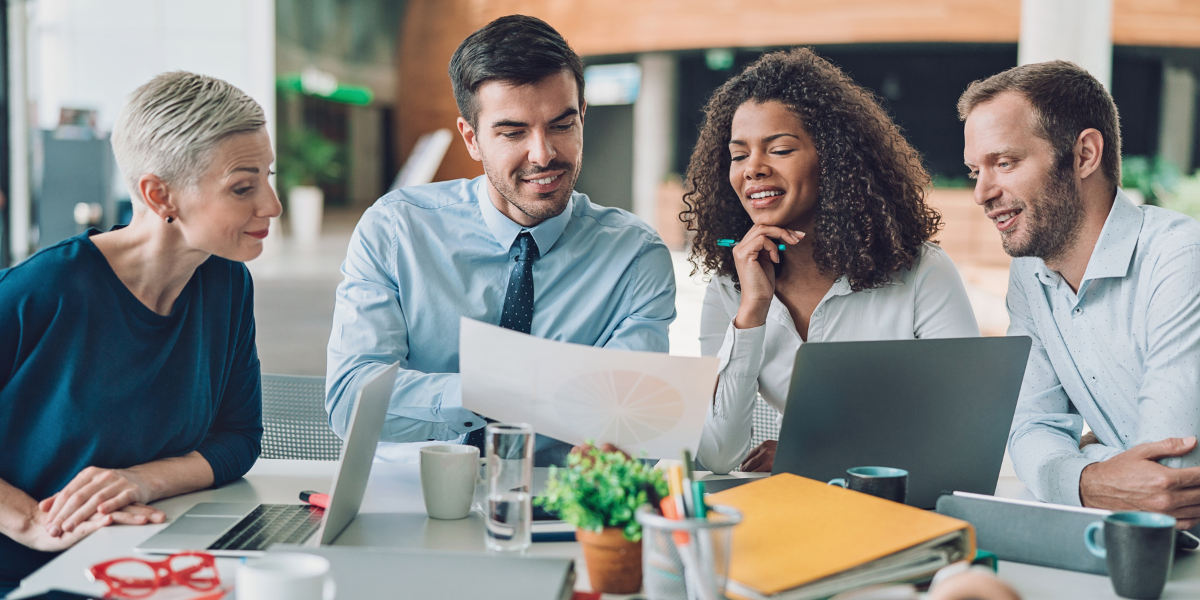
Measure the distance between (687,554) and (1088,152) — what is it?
147cm

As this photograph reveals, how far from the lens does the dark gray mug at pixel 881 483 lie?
124 cm

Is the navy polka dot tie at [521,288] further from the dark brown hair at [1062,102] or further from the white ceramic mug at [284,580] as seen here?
the white ceramic mug at [284,580]

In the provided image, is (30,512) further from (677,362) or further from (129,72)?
(129,72)

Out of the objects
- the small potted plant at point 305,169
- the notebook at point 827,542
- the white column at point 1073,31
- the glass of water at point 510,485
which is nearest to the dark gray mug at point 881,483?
the notebook at point 827,542

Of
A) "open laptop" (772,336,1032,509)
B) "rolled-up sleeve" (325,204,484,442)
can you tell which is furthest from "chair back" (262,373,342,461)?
"open laptop" (772,336,1032,509)

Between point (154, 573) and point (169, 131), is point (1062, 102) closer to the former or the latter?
point (169, 131)

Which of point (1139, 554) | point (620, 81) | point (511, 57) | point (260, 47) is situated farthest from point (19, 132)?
point (1139, 554)

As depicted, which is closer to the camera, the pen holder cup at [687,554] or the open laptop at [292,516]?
the pen holder cup at [687,554]

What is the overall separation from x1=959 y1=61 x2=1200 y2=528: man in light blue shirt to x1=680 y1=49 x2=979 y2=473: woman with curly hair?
197 mm

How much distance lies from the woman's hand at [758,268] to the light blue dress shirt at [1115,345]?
0.52 meters

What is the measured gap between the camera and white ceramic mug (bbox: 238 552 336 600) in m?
0.91

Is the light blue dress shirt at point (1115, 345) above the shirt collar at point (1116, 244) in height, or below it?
below

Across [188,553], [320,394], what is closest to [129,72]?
[320,394]

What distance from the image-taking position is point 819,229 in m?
2.15
